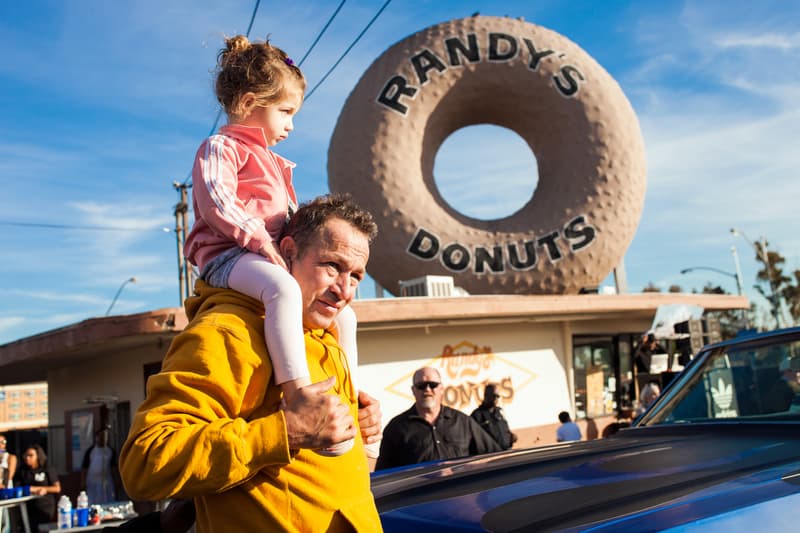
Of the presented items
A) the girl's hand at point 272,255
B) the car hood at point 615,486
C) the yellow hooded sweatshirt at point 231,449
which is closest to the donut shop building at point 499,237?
the car hood at point 615,486

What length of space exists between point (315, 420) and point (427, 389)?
3753mm

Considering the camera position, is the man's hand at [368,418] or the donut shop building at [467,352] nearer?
the man's hand at [368,418]

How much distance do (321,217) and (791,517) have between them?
1485 millimetres

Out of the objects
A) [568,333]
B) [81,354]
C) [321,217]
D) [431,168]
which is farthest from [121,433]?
[321,217]

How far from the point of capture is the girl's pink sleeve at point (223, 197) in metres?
2.02

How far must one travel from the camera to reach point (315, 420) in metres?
1.74

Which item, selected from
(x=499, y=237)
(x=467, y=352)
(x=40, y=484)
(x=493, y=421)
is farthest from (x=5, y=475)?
(x=499, y=237)

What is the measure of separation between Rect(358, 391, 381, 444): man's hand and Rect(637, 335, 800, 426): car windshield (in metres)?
1.96

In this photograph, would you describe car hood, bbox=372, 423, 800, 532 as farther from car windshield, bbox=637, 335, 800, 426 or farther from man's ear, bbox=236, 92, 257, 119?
man's ear, bbox=236, 92, 257, 119

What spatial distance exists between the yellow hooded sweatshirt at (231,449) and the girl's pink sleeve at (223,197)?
0.17 m

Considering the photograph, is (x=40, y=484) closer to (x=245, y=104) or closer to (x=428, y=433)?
(x=428, y=433)

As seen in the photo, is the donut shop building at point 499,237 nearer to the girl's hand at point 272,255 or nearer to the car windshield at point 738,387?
the car windshield at point 738,387

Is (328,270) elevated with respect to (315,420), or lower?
elevated

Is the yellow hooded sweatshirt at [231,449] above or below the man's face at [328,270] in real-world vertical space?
below
